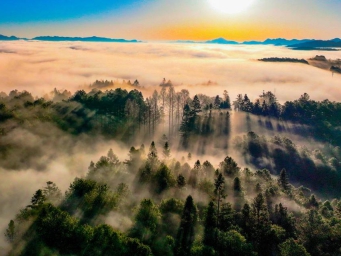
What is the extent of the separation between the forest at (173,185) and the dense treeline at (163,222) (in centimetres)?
19

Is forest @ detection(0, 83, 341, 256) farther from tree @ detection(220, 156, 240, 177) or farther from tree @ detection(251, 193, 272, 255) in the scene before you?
tree @ detection(220, 156, 240, 177)

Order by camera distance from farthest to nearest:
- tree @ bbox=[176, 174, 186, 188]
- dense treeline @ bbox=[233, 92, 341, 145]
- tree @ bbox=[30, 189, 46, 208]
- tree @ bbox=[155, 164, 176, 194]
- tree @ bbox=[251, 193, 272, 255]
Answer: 1. dense treeline @ bbox=[233, 92, 341, 145]
2. tree @ bbox=[176, 174, 186, 188]
3. tree @ bbox=[155, 164, 176, 194]
4. tree @ bbox=[30, 189, 46, 208]
5. tree @ bbox=[251, 193, 272, 255]

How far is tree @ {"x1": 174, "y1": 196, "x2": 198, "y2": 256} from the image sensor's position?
5009 cm

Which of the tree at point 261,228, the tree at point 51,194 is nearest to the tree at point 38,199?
the tree at point 51,194

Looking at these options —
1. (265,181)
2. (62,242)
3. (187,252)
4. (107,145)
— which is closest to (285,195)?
(265,181)

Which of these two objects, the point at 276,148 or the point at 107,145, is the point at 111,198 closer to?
the point at 107,145

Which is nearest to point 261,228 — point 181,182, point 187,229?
point 187,229

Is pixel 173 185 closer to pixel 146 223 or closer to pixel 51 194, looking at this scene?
pixel 146 223

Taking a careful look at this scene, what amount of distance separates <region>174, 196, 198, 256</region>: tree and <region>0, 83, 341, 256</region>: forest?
0.62 feet

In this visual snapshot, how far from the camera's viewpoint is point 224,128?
156000mm

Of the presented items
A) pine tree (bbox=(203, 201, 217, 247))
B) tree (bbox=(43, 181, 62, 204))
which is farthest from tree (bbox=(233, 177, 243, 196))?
tree (bbox=(43, 181, 62, 204))

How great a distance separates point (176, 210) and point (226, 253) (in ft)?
41.7

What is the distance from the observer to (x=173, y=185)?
72875 mm

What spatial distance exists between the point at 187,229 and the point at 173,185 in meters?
19.2
